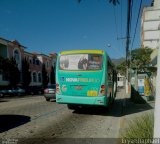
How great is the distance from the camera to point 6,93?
109 ft

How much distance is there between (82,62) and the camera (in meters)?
11.0

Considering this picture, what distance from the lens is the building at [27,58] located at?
129ft

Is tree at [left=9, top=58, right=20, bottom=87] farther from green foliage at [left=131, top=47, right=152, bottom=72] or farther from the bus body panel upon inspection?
the bus body panel

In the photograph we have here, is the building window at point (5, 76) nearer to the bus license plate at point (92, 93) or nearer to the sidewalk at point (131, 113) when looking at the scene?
the sidewalk at point (131, 113)

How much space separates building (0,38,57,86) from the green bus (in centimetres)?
2842

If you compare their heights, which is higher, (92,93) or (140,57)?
(140,57)

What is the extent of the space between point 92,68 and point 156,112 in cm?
743

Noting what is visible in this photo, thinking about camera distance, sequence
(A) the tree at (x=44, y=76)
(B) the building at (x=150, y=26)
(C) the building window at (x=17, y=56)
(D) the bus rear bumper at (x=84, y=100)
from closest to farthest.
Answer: (D) the bus rear bumper at (x=84, y=100) < (C) the building window at (x=17, y=56) < (A) the tree at (x=44, y=76) < (B) the building at (x=150, y=26)

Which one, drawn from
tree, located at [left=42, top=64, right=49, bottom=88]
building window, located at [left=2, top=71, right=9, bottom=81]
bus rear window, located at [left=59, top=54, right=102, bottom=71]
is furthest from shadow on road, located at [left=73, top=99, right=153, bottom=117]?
tree, located at [left=42, top=64, right=49, bottom=88]

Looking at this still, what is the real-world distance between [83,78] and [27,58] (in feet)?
126

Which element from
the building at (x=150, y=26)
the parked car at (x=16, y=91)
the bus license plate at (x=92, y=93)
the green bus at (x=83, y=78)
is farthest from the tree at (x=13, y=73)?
the building at (x=150, y=26)

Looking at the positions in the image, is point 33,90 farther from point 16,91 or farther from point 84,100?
point 84,100

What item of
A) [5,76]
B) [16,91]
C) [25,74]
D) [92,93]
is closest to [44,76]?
[25,74]

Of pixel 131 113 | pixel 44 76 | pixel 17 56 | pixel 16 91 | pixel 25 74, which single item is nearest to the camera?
pixel 131 113
